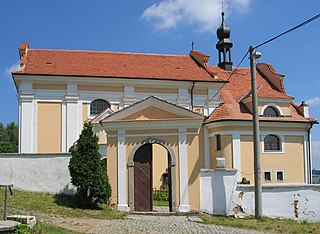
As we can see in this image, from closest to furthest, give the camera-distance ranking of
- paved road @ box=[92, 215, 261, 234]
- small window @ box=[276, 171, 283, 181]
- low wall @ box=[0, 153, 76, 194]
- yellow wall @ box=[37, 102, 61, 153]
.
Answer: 1. paved road @ box=[92, 215, 261, 234]
2. low wall @ box=[0, 153, 76, 194]
3. yellow wall @ box=[37, 102, 61, 153]
4. small window @ box=[276, 171, 283, 181]

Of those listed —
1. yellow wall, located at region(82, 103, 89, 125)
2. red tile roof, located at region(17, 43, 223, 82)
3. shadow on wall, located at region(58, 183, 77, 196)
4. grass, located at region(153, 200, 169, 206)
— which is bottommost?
grass, located at region(153, 200, 169, 206)

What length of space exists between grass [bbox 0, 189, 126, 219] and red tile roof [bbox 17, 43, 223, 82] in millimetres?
9697

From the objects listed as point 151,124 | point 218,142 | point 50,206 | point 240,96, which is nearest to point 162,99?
point 151,124

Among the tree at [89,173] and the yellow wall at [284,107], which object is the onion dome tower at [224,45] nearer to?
the yellow wall at [284,107]

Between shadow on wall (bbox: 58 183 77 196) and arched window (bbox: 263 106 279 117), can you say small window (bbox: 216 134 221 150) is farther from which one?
shadow on wall (bbox: 58 183 77 196)

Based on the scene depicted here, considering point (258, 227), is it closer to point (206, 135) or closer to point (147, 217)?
point (147, 217)

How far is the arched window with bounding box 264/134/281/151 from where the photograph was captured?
2595cm

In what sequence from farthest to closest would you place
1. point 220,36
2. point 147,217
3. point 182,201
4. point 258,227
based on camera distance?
point 220,36 → point 182,201 → point 147,217 → point 258,227

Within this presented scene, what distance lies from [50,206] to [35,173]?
3115mm

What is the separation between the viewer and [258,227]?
14.4 meters

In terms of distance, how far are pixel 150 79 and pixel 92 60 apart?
4.25 metres

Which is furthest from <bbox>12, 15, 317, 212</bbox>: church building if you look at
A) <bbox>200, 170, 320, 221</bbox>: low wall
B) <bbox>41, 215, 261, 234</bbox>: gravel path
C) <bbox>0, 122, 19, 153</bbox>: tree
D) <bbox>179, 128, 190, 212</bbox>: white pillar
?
<bbox>0, 122, 19, 153</bbox>: tree

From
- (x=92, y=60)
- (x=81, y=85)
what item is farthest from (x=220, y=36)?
(x=81, y=85)

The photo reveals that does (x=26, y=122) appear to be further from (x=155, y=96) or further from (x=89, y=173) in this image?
(x=89, y=173)
